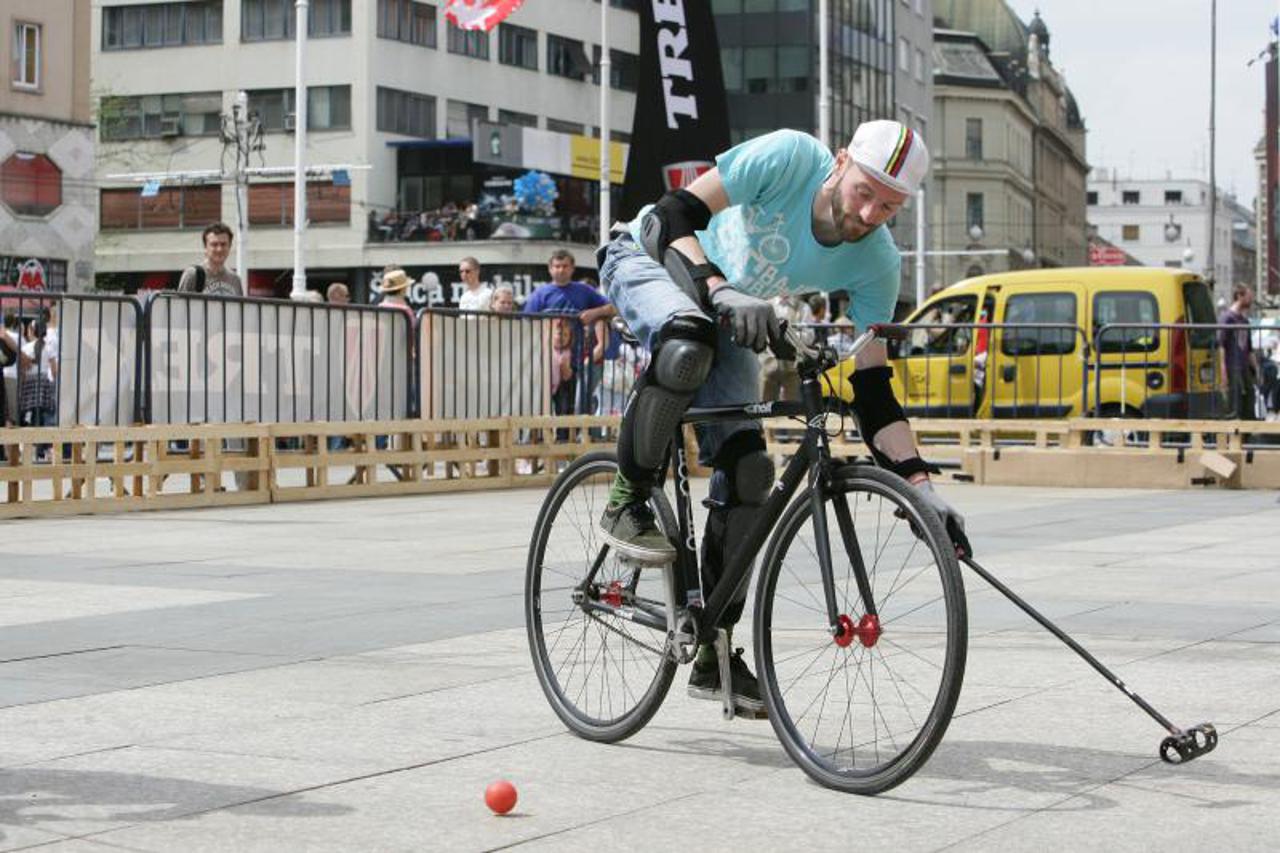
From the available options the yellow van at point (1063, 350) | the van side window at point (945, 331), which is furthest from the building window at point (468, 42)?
the yellow van at point (1063, 350)

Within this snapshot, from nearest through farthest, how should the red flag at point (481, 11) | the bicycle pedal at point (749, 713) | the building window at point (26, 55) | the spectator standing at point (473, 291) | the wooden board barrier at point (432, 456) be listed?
the bicycle pedal at point (749, 713) → the wooden board barrier at point (432, 456) → the spectator standing at point (473, 291) → the red flag at point (481, 11) → the building window at point (26, 55)

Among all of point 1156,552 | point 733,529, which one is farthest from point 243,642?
point 1156,552

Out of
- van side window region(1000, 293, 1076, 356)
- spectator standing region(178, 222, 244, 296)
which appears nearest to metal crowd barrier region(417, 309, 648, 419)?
spectator standing region(178, 222, 244, 296)

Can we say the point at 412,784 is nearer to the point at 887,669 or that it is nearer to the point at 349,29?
the point at 887,669

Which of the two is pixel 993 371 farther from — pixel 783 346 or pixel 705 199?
pixel 783 346

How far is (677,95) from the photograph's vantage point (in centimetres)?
2661

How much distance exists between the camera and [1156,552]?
37.4 feet

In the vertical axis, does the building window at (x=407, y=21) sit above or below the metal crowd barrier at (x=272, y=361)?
above

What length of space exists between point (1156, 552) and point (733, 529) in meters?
6.61

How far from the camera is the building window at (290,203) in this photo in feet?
217

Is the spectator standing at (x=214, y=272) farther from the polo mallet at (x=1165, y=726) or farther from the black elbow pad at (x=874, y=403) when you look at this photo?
the polo mallet at (x=1165, y=726)

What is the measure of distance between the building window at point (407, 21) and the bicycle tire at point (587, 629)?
205 ft

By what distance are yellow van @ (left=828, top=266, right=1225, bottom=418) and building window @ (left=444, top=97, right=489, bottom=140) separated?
48163mm

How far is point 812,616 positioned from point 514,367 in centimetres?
1331
